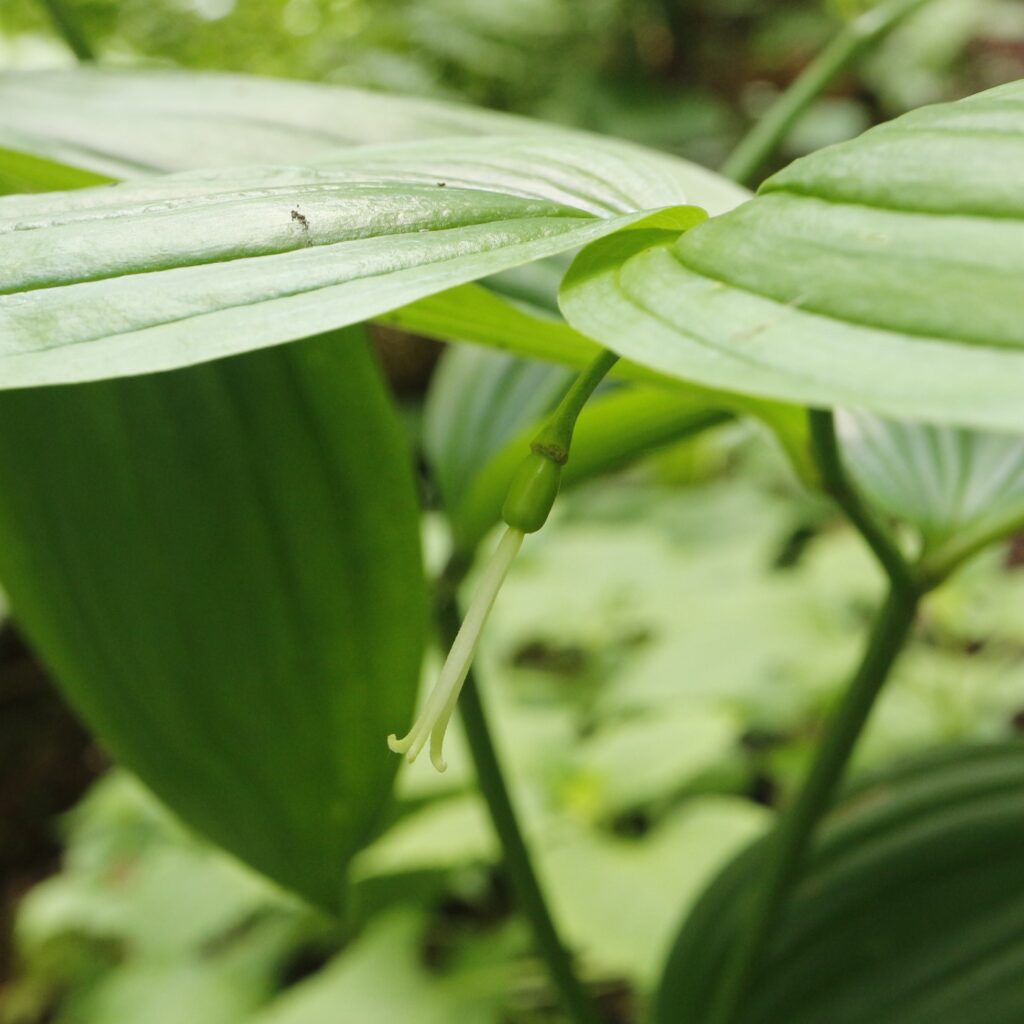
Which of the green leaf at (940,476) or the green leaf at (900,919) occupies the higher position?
the green leaf at (940,476)

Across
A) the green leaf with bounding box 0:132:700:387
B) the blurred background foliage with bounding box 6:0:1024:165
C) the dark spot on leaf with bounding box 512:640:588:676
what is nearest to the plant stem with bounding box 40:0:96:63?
the green leaf with bounding box 0:132:700:387

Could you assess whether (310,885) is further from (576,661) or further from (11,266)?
(576,661)

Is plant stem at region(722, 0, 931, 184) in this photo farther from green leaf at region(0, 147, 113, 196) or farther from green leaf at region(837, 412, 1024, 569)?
→ green leaf at region(0, 147, 113, 196)

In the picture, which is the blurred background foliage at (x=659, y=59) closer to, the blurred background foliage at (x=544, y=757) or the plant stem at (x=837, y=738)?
the blurred background foliage at (x=544, y=757)

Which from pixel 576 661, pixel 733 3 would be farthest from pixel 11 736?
pixel 733 3

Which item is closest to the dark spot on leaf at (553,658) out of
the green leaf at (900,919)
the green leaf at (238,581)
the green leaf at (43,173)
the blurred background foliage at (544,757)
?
the blurred background foliage at (544,757)
